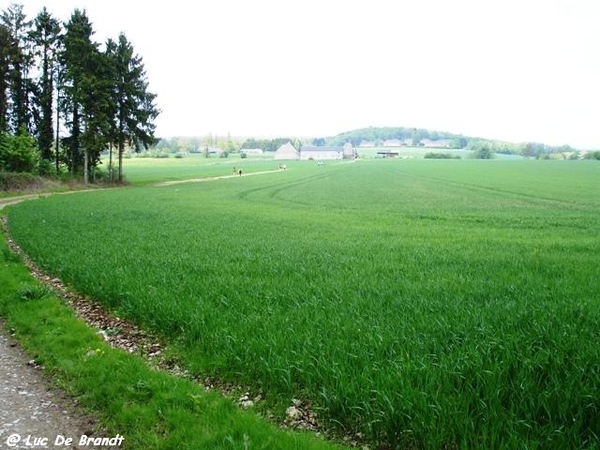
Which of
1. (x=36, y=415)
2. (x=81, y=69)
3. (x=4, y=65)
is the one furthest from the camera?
(x=81, y=69)

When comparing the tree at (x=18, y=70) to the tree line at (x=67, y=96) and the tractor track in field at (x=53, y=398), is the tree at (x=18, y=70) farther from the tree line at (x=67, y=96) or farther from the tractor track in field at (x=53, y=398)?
the tractor track in field at (x=53, y=398)

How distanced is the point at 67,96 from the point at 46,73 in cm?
391

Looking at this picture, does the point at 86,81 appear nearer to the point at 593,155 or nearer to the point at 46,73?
the point at 46,73

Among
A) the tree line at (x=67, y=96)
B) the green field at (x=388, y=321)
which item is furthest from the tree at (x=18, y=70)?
the green field at (x=388, y=321)

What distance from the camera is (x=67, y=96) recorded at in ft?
163

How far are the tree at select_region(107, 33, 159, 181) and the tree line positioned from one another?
115 millimetres

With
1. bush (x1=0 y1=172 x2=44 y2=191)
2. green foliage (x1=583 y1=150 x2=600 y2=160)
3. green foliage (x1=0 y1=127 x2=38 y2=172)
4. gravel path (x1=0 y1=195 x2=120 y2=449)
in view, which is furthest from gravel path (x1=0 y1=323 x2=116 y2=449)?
green foliage (x1=583 y1=150 x2=600 y2=160)

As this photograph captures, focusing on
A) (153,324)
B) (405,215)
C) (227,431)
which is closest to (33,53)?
(405,215)

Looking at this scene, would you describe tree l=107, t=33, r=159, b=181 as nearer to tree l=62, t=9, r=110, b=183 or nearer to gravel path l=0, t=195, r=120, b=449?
tree l=62, t=9, r=110, b=183

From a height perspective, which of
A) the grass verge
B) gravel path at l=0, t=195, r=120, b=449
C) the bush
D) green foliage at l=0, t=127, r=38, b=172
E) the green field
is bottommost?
gravel path at l=0, t=195, r=120, b=449

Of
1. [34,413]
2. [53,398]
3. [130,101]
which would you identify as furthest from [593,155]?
[34,413]

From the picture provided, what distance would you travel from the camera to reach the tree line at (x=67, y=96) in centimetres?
4481

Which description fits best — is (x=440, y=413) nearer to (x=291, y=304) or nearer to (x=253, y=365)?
(x=253, y=365)

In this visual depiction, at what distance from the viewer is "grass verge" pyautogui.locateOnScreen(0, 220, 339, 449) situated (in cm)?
434
